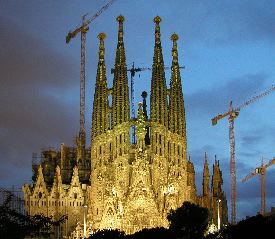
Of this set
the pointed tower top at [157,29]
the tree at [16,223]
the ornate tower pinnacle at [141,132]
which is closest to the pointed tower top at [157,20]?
the pointed tower top at [157,29]

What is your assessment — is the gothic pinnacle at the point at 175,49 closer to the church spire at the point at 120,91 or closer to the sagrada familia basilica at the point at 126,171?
the sagrada familia basilica at the point at 126,171

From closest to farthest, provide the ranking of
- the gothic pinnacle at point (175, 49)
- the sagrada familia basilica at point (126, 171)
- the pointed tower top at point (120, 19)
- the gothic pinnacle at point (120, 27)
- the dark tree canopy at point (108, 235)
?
the dark tree canopy at point (108, 235) → the sagrada familia basilica at point (126, 171) → the gothic pinnacle at point (120, 27) → the pointed tower top at point (120, 19) → the gothic pinnacle at point (175, 49)

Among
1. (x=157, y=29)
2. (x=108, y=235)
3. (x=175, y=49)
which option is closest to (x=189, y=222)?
(x=108, y=235)

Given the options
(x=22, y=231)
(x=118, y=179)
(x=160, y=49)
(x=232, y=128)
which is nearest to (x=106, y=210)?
(x=118, y=179)

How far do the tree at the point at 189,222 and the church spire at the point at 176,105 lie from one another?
82.4 feet

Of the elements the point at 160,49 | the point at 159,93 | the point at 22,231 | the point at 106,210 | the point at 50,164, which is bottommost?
the point at 22,231

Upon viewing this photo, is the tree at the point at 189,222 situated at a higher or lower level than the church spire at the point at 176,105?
lower

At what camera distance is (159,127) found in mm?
98938

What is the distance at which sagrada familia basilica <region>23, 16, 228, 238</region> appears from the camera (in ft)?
312

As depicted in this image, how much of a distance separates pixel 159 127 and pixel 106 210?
1351 centimetres

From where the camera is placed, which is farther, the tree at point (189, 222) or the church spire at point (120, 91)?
the church spire at point (120, 91)

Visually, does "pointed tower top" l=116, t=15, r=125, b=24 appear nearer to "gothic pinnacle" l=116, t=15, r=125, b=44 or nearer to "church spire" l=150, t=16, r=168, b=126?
"gothic pinnacle" l=116, t=15, r=125, b=44

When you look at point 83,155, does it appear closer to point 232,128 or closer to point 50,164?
point 50,164

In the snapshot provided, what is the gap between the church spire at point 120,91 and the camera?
100125 millimetres
